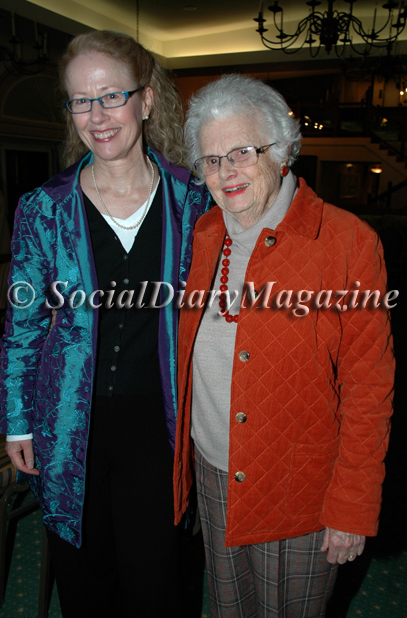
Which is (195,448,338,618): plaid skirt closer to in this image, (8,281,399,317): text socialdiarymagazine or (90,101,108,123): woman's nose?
(8,281,399,317): text socialdiarymagazine

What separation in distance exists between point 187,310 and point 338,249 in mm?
442

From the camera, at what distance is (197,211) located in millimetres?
1510

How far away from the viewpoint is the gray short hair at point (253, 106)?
1.18 m

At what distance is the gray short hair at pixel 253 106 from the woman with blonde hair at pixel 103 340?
0.85 ft

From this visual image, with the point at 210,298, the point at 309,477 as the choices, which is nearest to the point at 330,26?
the point at 210,298

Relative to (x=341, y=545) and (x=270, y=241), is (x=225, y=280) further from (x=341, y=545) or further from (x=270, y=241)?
(x=341, y=545)

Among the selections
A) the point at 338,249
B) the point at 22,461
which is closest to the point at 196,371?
the point at 338,249

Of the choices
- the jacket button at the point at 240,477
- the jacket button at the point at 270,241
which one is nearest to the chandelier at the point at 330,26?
the jacket button at the point at 270,241

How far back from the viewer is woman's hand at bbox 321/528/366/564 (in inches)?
47.1

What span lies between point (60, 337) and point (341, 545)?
0.92 m

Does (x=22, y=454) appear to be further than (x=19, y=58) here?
No

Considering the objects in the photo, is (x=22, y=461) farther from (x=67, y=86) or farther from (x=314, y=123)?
(x=314, y=123)

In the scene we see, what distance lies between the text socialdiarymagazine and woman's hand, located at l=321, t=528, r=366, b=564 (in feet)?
1.83

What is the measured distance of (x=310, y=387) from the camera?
1184 mm
